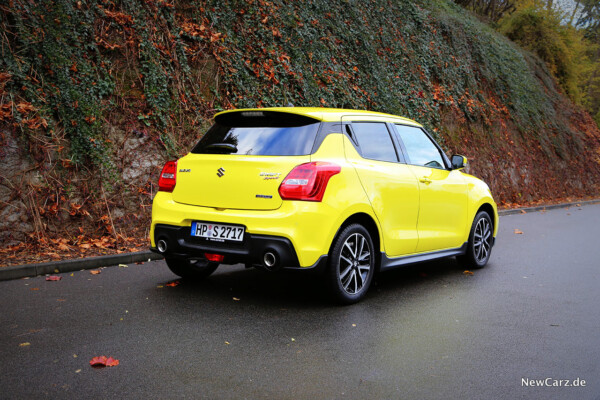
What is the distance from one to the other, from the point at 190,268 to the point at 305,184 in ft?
6.81

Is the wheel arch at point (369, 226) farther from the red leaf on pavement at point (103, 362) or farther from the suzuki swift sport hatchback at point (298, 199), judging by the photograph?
the red leaf on pavement at point (103, 362)

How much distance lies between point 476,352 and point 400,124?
3139 millimetres

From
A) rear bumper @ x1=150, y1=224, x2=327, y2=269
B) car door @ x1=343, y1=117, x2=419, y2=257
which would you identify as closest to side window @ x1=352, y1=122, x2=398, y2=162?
car door @ x1=343, y1=117, x2=419, y2=257

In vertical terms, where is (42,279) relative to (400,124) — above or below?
below

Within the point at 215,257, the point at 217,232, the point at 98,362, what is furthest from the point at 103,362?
the point at 217,232

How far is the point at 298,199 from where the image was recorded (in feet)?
16.8

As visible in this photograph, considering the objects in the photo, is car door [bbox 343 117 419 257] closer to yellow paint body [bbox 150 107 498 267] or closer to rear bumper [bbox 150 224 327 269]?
yellow paint body [bbox 150 107 498 267]

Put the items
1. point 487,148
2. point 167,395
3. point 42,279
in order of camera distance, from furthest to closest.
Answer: point 487,148, point 42,279, point 167,395

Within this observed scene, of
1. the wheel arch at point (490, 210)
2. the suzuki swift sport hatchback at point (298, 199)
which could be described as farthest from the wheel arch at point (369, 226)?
the wheel arch at point (490, 210)

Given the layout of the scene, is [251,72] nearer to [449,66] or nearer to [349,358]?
[349,358]

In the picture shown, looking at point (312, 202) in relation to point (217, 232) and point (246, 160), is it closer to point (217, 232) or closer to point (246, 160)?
point (246, 160)

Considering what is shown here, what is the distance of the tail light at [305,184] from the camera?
512 cm

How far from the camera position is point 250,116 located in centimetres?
575

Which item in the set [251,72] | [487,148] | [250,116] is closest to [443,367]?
[250,116]
